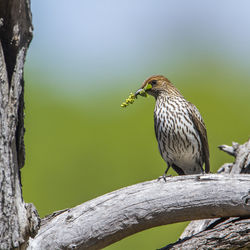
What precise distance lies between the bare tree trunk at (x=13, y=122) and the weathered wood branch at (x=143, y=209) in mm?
477

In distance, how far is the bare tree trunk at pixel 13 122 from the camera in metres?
3.81

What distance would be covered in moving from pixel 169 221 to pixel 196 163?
289 centimetres

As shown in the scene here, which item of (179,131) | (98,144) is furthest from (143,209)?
(98,144)

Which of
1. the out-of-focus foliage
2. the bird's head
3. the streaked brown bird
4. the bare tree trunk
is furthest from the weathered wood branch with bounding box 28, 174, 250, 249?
the out-of-focus foliage

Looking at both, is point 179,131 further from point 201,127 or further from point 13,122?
point 13,122

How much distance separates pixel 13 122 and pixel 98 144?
1190 centimetres

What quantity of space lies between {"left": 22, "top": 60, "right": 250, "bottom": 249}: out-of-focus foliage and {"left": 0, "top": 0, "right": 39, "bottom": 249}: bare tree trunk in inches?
362

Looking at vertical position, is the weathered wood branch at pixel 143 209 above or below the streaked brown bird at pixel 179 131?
below

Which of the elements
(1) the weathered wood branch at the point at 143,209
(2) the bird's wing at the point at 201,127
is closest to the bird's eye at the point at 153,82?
(2) the bird's wing at the point at 201,127

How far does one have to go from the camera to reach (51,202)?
14.1 meters

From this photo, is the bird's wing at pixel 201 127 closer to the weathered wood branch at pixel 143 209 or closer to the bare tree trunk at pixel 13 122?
the weathered wood branch at pixel 143 209

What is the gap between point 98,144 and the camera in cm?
1584

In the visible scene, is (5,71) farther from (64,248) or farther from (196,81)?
(196,81)

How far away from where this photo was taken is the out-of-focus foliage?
14.2m
